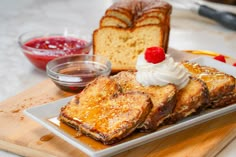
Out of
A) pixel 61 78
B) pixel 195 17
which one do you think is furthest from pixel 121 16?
pixel 195 17

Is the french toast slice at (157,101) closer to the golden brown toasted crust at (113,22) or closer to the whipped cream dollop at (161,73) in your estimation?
the whipped cream dollop at (161,73)

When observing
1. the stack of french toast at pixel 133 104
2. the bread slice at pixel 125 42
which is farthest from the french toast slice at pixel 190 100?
the bread slice at pixel 125 42

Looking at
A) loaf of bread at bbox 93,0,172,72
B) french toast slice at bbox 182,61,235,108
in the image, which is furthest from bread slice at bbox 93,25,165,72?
french toast slice at bbox 182,61,235,108

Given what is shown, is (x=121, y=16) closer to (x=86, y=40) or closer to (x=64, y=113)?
(x=86, y=40)

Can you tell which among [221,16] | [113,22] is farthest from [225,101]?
[221,16]

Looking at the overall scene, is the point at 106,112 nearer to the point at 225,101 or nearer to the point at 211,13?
the point at 225,101

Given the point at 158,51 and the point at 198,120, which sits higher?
the point at 158,51

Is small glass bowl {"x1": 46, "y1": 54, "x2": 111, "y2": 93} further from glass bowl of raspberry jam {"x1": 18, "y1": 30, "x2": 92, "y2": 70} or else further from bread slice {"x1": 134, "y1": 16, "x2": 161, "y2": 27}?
bread slice {"x1": 134, "y1": 16, "x2": 161, "y2": 27}
